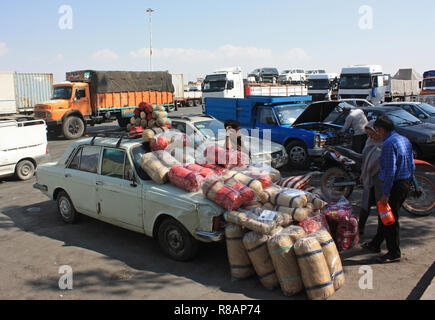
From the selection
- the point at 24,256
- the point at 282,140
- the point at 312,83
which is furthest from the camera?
the point at 312,83

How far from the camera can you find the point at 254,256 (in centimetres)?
416

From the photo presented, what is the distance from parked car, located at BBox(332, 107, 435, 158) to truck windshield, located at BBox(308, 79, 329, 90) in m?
18.0

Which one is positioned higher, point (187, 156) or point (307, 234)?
point (187, 156)

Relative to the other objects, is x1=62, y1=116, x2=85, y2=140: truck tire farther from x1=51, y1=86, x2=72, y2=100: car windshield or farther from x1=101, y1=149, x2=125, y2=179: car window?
x1=101, y1=149, x2=125, y2=179: car window

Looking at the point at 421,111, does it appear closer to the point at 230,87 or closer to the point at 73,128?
the point at 73,128

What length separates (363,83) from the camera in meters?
23.5

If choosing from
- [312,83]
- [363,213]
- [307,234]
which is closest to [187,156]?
[307,234]

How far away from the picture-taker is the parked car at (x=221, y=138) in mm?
8383

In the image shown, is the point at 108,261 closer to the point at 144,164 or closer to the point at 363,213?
the point at 144,164

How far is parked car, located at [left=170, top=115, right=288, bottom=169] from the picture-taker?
838cm

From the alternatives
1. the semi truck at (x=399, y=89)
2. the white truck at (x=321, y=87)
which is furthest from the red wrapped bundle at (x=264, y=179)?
the white truck at (x=321, y=87)

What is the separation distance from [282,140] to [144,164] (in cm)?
587

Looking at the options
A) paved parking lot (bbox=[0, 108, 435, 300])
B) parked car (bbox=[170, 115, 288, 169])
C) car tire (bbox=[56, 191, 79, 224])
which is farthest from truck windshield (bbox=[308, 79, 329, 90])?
car tire (bbox=[56, 191, 79, 224])

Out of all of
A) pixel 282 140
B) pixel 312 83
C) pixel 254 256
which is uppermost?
pixel 312 83
